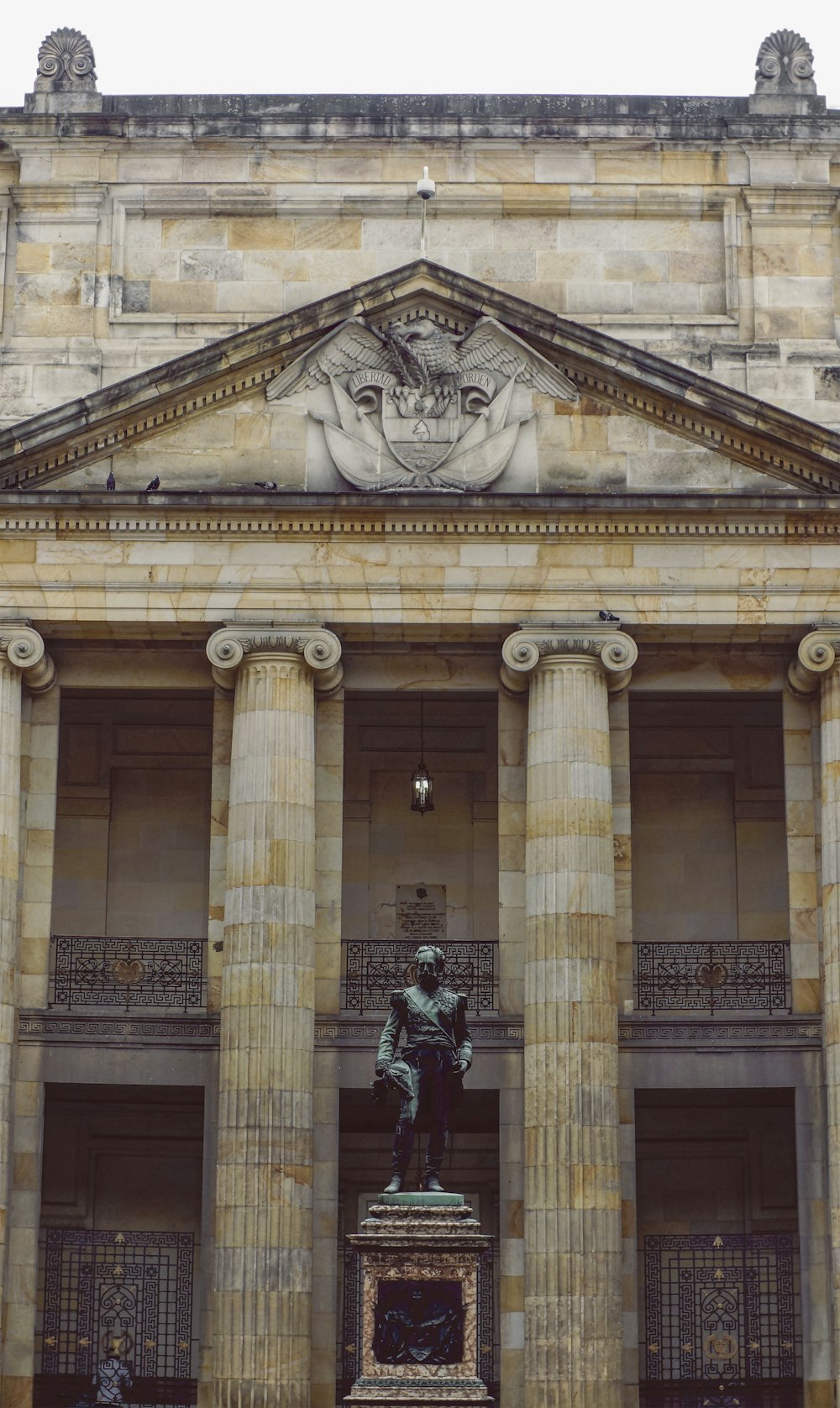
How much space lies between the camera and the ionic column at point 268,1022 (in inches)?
1088

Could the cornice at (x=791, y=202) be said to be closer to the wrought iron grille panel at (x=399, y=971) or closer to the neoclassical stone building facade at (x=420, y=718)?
the neoclassical stone building facade at (x=420, y=718)

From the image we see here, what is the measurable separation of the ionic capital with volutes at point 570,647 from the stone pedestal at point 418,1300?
28.7 ft

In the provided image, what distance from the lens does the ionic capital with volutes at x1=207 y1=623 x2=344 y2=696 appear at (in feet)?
96.6

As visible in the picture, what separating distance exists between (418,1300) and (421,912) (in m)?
11.0

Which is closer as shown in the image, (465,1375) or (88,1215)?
(465,1375)

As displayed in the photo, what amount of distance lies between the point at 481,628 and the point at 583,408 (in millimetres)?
2819

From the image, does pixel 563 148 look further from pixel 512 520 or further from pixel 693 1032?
pixel 693 1032

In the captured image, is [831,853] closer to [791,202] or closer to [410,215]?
[791,202]

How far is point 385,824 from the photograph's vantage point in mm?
33219

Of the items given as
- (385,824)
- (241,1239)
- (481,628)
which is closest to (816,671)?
(481,628)

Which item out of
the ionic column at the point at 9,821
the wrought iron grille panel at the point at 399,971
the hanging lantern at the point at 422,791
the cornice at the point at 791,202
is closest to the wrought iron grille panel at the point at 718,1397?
the wrought iron grille panel at the point at 399,971

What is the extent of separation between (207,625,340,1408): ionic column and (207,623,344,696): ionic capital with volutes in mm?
13

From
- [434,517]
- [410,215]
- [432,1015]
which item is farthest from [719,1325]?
[410,215]

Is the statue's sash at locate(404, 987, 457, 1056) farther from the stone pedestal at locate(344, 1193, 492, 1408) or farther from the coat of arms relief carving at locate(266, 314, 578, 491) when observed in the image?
the coat of arms relief carving at locate(266, 314, 578, 491)
